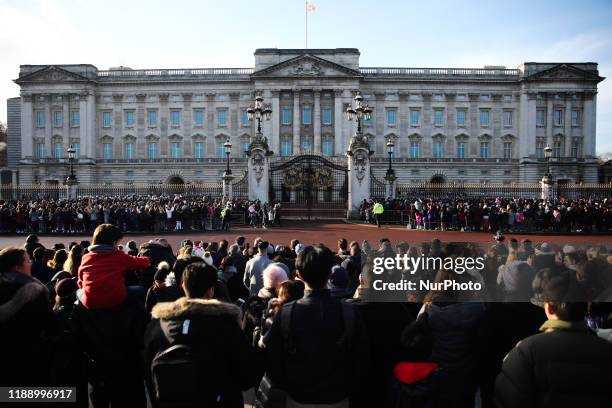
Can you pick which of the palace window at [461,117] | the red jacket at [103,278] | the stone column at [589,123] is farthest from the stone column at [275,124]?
the red jacket at [103,278]

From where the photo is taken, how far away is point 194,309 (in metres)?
3.33

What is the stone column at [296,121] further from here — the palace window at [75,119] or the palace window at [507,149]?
the palace window at [75,119]

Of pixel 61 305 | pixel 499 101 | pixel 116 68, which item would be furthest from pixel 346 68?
pixel 61 305

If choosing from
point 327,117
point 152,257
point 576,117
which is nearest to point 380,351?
point 152,257

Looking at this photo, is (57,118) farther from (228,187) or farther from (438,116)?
(438,116)

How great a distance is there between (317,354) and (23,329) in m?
2.65

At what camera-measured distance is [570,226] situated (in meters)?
24.6

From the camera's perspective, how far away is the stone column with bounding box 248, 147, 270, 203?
28062mm

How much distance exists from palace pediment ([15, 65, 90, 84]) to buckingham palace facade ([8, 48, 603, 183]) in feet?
0.42

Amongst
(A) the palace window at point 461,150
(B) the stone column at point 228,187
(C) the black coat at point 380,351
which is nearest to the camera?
(C) the black coat at point 380,351

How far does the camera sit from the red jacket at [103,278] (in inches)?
170

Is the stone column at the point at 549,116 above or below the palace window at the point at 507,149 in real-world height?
above

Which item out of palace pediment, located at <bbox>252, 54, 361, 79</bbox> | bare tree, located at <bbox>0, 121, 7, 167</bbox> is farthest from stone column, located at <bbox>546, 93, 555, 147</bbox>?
bare tree, located at <bbox>0, 121, 7, 167</bbox>

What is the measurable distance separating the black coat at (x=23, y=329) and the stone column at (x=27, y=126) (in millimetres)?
64519
